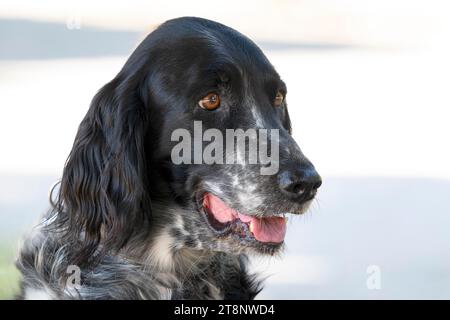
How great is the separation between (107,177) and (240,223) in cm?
61

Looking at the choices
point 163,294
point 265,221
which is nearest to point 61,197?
point 163,294

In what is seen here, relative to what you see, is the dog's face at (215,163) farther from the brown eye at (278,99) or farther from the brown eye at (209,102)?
the brown eye at (278,99)

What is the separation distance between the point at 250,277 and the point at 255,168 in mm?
537

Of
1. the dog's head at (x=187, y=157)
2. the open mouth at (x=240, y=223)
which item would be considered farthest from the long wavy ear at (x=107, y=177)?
the open mouth at (x=240, y=223)

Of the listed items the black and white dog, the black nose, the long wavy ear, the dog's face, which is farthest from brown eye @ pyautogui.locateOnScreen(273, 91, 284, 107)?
the long wavy ear

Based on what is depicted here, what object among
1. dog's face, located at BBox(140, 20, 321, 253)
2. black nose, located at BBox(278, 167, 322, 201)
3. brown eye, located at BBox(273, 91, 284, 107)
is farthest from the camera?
brown eye, located at BBox(273, 91, 284, 107)

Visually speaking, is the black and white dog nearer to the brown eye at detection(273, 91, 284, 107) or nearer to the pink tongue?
the pink tongue

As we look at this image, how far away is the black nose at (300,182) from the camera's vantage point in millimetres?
3973

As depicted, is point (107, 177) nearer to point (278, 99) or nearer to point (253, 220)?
point (253, 220)

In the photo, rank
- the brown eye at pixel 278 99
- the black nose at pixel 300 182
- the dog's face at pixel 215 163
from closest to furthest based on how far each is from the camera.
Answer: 1. the black nose at pixel 300 182
2. the dog's face at pixel 215 163
3. the brown eye at pixel 278 99

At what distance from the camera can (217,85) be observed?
4.13 meters

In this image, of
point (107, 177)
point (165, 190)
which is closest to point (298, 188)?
point (165, 190)

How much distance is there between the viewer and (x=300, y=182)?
3988 millimetres
